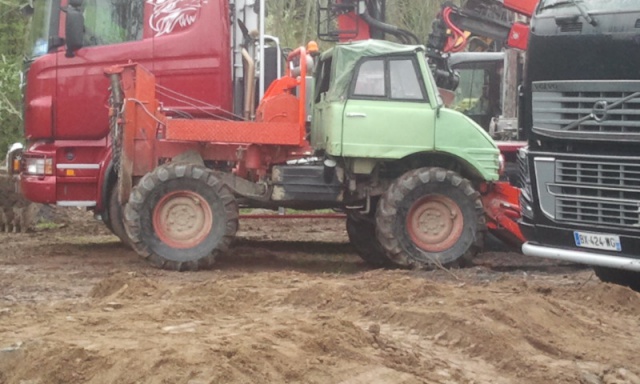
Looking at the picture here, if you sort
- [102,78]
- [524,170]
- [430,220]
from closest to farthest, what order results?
[524,170] → [430,220] → [102,78]

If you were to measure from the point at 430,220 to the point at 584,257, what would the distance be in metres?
4.40

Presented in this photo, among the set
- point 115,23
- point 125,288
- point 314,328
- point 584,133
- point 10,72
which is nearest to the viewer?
point 314,328

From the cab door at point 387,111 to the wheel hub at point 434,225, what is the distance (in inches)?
25.9

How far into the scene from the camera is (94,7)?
13453 millimetres

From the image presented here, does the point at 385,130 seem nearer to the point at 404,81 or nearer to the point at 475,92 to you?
the point at 404,81

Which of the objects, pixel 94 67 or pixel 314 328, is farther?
pixel 94 67

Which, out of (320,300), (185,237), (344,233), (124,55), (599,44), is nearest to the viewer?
(599,44)

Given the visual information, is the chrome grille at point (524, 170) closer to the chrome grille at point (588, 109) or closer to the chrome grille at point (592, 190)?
the chrome grille at point (592, 190)

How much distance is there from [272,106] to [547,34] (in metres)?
4.56

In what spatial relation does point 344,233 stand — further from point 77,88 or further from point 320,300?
point 320,300

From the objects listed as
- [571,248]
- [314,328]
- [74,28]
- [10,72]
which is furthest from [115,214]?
[10,72]

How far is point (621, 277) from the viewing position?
10477 mm

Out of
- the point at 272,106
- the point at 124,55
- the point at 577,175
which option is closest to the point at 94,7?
the point at 124,55

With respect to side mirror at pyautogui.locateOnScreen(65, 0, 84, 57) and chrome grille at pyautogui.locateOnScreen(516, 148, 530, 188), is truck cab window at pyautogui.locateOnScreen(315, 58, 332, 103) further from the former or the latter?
chrome grille at pyautogui.locateOnScreen(516, 148, 530, 188)
